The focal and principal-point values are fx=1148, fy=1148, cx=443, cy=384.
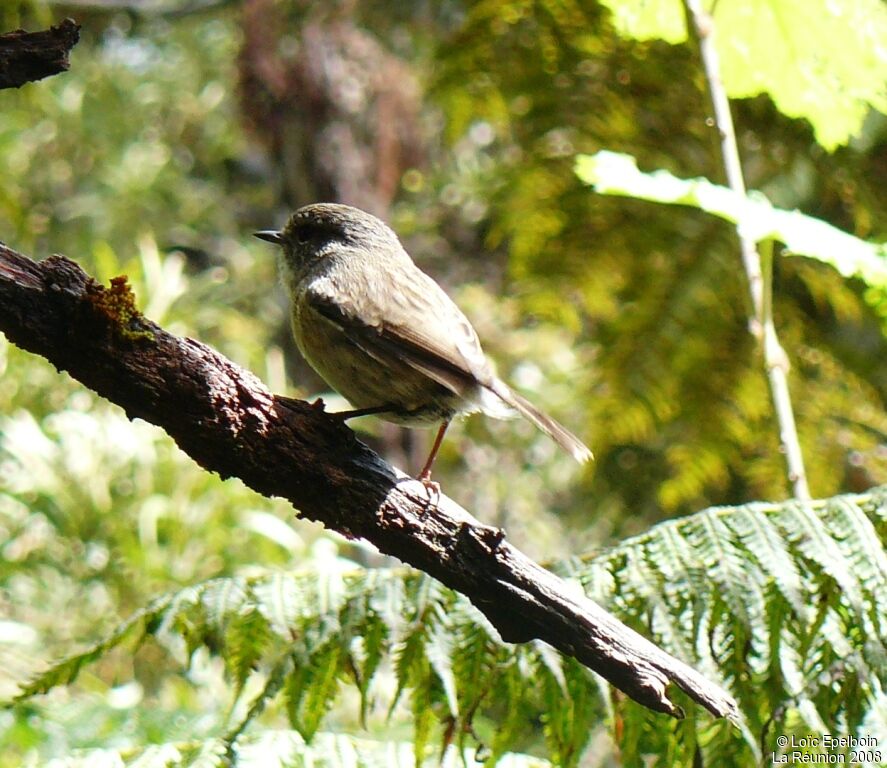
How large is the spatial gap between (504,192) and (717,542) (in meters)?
2.50

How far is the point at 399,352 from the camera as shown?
263 cm

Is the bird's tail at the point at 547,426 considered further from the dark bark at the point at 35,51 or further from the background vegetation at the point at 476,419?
the dark bark at the point at 35,51

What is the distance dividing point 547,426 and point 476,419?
5.30 metres

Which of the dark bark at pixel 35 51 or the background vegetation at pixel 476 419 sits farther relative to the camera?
the background vegetation at pixel 476 419

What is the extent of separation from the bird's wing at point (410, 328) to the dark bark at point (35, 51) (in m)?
1.03

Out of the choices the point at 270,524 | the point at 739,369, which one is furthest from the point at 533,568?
the point at 270,524


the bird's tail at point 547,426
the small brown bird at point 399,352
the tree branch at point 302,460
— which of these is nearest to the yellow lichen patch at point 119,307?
the tree branch at point 302,460

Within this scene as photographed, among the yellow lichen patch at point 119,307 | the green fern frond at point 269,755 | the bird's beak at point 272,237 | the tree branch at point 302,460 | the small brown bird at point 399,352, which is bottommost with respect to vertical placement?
the green fern frond at point 269,755

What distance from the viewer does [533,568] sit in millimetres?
1920

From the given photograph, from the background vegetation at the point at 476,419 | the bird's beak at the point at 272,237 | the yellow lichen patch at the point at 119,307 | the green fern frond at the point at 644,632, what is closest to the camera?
the yellow lichen patch at the point at 119,307

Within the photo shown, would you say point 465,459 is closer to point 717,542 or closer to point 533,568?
point 717,542

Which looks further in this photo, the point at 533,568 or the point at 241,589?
the point at 241,589

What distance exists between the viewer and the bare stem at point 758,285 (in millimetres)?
2635

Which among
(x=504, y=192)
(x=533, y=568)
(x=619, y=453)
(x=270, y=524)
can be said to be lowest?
(x=533, y=568)
